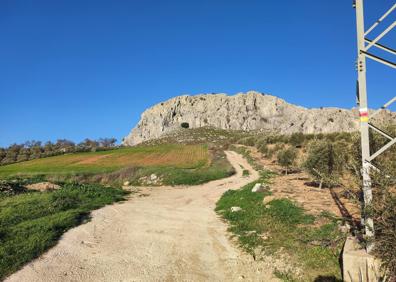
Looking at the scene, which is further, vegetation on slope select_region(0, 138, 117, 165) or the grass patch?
vegetation on slope select_region(0, 138, 117, 165)

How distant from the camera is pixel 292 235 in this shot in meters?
10.9

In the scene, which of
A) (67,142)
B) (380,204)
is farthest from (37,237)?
(67,142)

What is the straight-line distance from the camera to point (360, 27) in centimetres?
712

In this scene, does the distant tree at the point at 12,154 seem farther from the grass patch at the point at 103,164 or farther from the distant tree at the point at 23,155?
the grass patch at the point at 103,164

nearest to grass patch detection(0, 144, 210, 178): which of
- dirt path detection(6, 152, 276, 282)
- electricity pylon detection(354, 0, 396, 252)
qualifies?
dirt path detection(6, 152, 276, 282)

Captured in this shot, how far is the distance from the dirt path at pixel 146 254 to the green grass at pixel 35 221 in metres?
0.46

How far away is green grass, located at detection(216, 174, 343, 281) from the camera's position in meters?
8.54

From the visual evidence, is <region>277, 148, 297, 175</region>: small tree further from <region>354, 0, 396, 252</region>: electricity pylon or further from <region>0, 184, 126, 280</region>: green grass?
<region>354, 0, 396, 252</region>: electricity pylon

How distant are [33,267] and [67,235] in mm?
3106

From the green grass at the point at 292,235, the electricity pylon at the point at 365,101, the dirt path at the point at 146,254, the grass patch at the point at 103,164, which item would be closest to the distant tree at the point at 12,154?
the grass patch at the point at 103,164

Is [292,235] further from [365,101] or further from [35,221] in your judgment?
[35,221]

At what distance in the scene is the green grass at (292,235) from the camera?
336 inches

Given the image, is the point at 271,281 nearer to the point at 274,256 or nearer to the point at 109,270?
the point at 274,256

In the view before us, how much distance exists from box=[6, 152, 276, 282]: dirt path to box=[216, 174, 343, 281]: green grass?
0.74m
